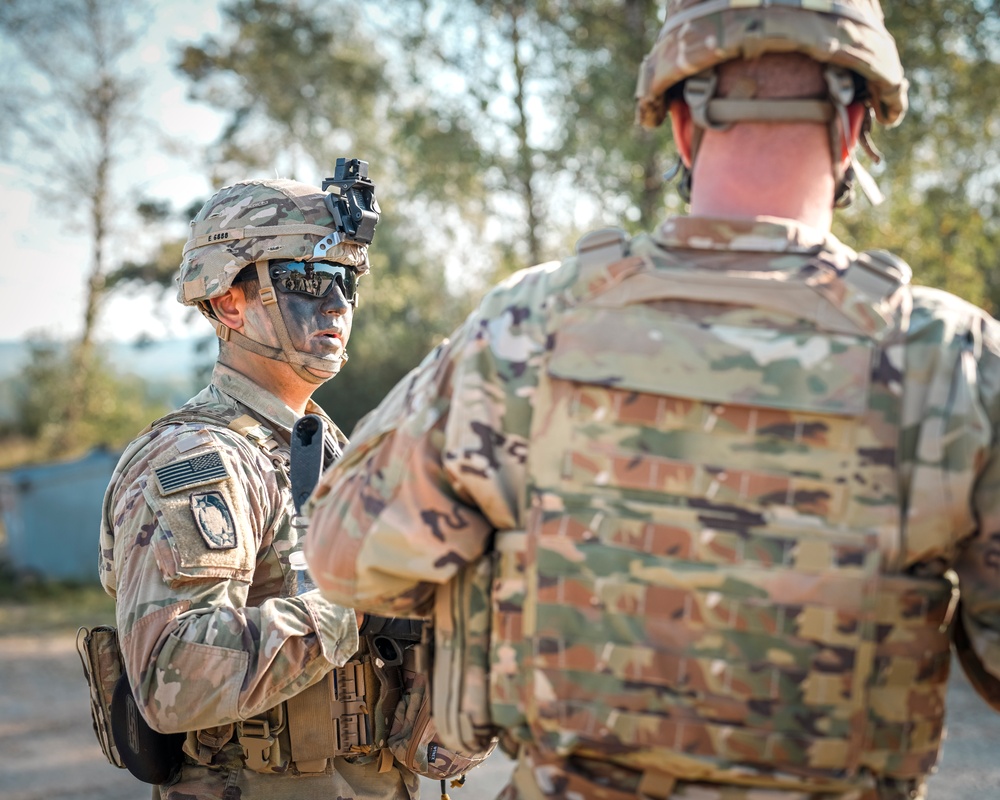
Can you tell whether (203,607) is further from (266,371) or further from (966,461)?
(966,461)

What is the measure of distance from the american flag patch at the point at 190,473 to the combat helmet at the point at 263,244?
1.61ft

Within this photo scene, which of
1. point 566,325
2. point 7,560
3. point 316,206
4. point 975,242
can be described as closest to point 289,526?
point 316,206

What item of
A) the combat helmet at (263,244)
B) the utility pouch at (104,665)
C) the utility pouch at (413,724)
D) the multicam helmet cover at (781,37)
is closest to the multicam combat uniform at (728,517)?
the multicam helmet cover at (781,37)

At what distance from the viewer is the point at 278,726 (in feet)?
9.18

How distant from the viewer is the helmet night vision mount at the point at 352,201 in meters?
3.23

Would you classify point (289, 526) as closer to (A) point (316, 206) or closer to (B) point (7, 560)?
(A) point (316, 206)

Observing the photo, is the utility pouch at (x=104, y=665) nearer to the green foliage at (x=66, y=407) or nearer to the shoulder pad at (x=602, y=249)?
the shoulder pad at (x=602, y=249)

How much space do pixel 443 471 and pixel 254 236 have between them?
1495 mm

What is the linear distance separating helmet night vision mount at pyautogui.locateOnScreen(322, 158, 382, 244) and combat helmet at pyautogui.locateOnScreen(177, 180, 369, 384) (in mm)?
20

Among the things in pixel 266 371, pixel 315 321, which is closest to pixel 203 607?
pixel 266 371

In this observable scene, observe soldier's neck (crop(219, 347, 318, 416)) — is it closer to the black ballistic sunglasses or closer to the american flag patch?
the black ballistic sunglasses

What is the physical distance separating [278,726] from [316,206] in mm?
1464

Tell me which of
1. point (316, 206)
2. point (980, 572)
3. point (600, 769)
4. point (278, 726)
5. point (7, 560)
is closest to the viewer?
point (980, 572)

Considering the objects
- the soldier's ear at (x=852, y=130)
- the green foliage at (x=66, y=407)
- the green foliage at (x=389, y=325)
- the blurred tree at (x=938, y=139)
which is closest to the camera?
the soldier's ear at (x=852, y=130)
